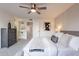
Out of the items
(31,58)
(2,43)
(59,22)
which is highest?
(59,22)

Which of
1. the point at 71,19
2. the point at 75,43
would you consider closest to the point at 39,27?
the point at 71,19

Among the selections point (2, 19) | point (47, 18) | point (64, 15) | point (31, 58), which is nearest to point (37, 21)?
point (47, 18)

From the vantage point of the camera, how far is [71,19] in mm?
6426

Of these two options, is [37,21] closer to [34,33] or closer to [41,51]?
[34,33]

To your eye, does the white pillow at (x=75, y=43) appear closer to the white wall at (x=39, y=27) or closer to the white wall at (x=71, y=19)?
the white wall at (x=71, y=19)

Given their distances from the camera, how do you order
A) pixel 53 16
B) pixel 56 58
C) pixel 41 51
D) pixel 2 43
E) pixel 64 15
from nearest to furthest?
1. pixel 56 58
2. pixel 41 51
3. pixel 2 43
4. pixel 64 15
5. pixel 53 16

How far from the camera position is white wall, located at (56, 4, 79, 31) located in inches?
238

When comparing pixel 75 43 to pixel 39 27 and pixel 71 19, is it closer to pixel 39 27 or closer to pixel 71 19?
pixel 71 19

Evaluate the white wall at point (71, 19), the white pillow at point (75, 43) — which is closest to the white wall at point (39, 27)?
the white wall at point (71, 19)

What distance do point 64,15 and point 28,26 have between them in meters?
3.81

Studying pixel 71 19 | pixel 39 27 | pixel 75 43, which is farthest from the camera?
pixel 39 27

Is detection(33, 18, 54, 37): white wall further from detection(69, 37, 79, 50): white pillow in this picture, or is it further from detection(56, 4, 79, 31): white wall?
detection(69, 37, 79, 50): white pillow

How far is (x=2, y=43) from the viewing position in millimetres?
5852

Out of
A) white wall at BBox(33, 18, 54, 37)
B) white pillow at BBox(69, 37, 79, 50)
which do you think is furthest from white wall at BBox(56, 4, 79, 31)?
white pillow at BBox(69, 37, 79, 50)
